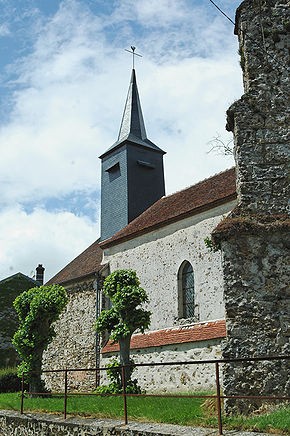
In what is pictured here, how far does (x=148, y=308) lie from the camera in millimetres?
18562

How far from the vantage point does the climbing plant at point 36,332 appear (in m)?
15.4

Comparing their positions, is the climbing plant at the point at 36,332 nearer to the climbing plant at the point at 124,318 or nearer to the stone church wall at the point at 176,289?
the climbing plant at the point at 124,318

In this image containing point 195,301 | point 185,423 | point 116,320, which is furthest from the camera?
point 195,301

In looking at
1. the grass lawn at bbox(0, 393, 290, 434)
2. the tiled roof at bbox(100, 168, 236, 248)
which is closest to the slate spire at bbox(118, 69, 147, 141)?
the tiled roof at bbox(100, 168, 236, 248)

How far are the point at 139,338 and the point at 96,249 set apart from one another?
8043 millimetres

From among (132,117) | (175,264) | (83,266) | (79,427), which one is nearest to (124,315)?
(175,264)

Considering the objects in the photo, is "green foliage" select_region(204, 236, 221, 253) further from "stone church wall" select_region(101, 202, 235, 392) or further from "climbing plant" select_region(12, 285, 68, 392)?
"climbing plant" select_region(12, 285, 68, 392)

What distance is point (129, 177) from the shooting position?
2458cm

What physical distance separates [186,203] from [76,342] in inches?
315

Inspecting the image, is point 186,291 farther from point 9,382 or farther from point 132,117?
point 132,117

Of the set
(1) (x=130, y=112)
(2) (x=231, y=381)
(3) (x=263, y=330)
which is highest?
(1) (x=130, y=112)

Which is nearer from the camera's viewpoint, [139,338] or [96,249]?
[139,338]

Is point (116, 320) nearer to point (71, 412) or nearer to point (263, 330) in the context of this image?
point (71, 412)

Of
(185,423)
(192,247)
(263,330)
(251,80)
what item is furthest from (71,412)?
(192,247)
